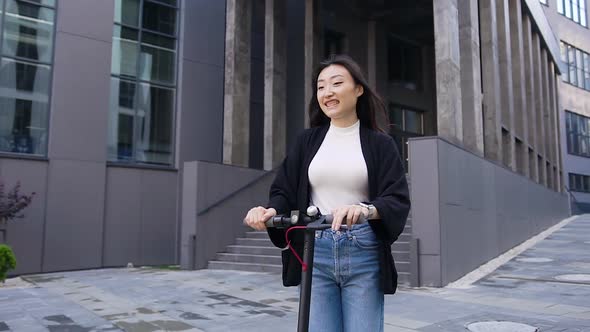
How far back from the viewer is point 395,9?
19.8 metres

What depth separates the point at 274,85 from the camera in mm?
15883

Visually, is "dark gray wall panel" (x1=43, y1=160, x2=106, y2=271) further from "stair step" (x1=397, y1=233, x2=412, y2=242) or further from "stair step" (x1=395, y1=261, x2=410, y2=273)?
"stair step" (x1=395, y1=261, x2=410, y2=273)

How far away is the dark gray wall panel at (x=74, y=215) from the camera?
497 inches

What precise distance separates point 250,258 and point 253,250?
1.11 ft

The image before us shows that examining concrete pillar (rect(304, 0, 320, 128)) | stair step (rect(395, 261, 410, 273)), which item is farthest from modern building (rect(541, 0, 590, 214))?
stair step (rect(395, 261, 410, 273))

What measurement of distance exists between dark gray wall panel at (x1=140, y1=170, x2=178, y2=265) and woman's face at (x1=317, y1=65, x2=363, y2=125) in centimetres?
1276

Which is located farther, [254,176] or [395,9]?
[395,9]

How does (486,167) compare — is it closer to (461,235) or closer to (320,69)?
(461,235)

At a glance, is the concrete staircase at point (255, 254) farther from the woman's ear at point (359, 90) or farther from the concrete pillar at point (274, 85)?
the woman's ear at point (359, 90)

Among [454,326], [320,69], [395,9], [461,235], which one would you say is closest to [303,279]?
[320,69]

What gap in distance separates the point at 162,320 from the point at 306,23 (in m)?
12.6

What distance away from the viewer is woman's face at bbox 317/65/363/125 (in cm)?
244

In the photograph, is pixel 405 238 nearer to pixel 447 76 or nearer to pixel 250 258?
pixel 447 76

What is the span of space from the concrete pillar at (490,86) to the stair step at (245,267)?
736 centimetres
